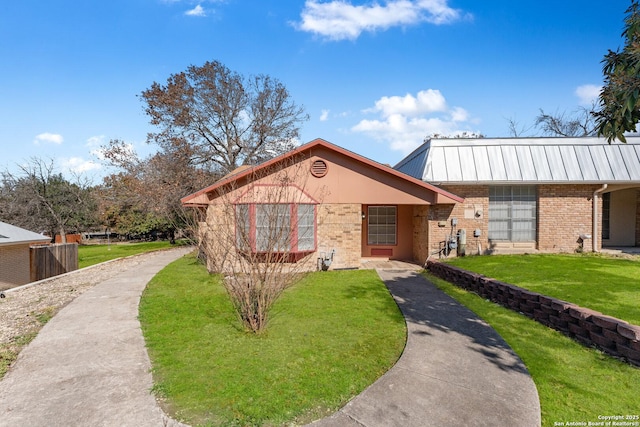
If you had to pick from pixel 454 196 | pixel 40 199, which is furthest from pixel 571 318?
pixel 40 199

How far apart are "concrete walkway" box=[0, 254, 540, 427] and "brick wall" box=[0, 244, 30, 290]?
7.62m

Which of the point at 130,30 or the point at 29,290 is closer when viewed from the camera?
the point at 29,290

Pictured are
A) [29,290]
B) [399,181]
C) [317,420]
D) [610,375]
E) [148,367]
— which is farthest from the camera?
[399,181]

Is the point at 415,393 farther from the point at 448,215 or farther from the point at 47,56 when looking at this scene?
the point at 47,56

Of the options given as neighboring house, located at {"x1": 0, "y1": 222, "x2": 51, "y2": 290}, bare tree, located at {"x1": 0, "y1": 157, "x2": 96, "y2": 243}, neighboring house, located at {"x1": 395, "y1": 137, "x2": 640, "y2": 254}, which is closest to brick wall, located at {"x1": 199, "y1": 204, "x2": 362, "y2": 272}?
neighboring house, located at {"x1": 395, "y1": 137, "x2": 640, "y2": 254}

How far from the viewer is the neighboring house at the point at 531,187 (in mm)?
12312

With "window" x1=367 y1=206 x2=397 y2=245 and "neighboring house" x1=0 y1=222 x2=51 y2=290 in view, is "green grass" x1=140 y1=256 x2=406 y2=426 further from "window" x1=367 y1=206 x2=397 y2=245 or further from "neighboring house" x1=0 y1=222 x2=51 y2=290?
"neighboring house" x1=0 y1=222 x2=51 y2=290

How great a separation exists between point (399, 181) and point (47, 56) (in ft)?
47.0

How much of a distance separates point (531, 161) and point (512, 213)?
227cm

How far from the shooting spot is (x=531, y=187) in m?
12.7

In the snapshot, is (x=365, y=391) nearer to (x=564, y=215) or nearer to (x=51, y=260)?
(x=564, y=215)

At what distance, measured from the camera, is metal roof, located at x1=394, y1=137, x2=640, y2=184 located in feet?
40.4

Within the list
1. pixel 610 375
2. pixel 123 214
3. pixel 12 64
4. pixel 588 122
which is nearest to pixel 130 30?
pixel 12 64

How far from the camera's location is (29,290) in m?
10.1
